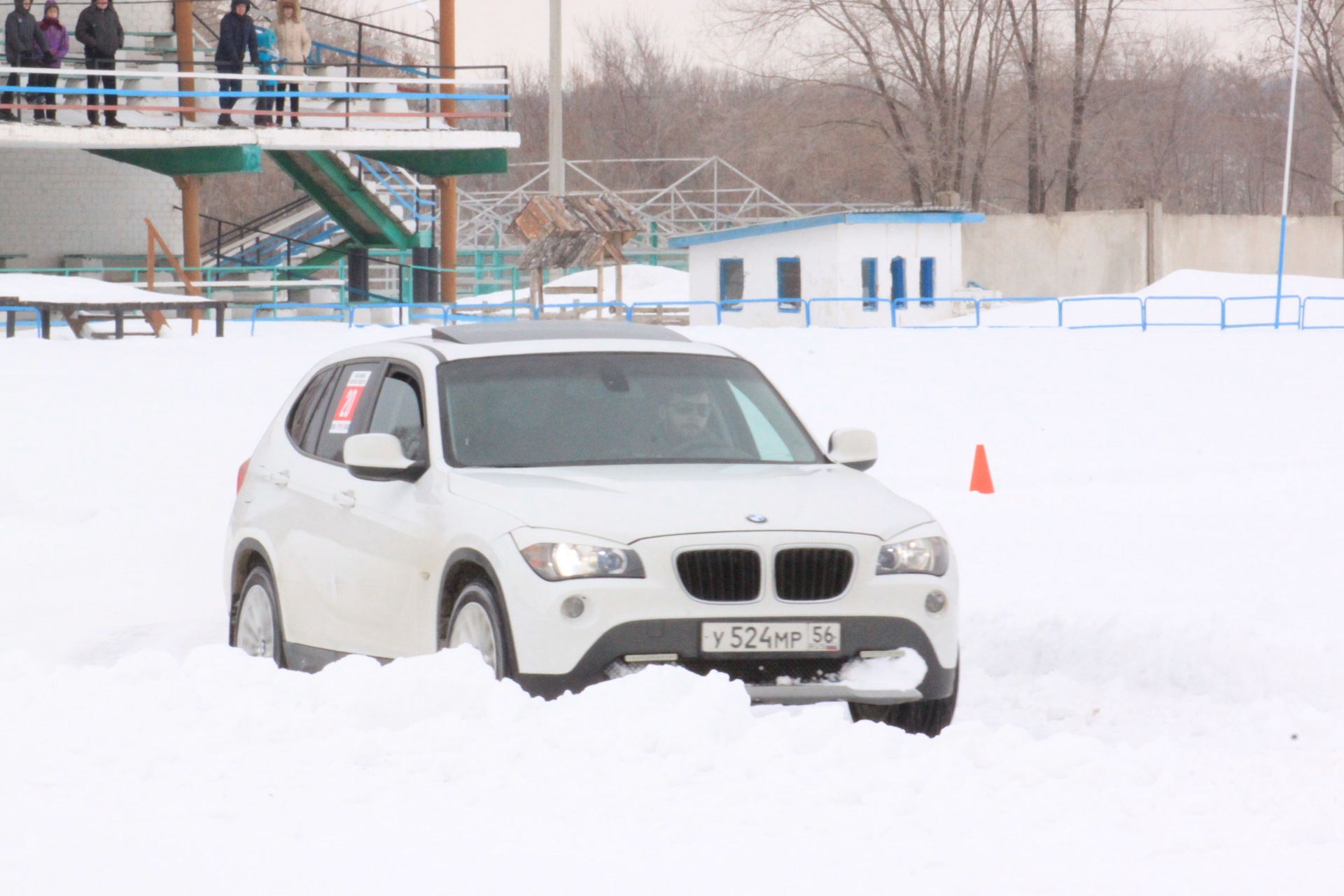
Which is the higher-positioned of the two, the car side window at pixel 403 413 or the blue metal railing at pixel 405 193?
the blue metal railing at pixel 405 193

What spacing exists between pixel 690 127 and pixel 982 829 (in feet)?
254

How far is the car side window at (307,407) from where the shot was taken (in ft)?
26.1

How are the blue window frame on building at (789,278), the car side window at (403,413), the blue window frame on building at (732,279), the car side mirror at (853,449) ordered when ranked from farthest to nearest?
the blue window frame on building at (732,279) < the blue window frame on building at (789,278) < the car side mirror at (853,449) < the car side window at (403,413)

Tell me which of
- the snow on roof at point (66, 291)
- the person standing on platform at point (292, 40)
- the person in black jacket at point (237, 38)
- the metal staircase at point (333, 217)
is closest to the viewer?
the snow on roof at point (66, 291)

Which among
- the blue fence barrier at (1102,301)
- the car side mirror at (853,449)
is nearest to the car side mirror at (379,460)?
the car side mirror at (853,449)

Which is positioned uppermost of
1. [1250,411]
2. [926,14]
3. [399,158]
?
[926,14]

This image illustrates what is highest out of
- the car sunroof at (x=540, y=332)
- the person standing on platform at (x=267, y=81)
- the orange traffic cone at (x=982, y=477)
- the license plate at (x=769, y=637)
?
the person standing on platform at (x=267, y=81)

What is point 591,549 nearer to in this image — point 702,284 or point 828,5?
point 702,284

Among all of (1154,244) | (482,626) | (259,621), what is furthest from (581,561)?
(1154,244)

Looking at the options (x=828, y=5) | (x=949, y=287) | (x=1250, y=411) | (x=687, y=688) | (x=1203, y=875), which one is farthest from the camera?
(x=828, y=5)

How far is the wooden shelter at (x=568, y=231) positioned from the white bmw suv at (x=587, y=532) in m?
22.8

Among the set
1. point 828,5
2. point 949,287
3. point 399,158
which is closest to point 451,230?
point 399,158

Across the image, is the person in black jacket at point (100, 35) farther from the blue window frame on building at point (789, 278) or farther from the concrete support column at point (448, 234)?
the blue window frame on building at point (789, 278)

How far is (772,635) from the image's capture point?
19.8 feet
